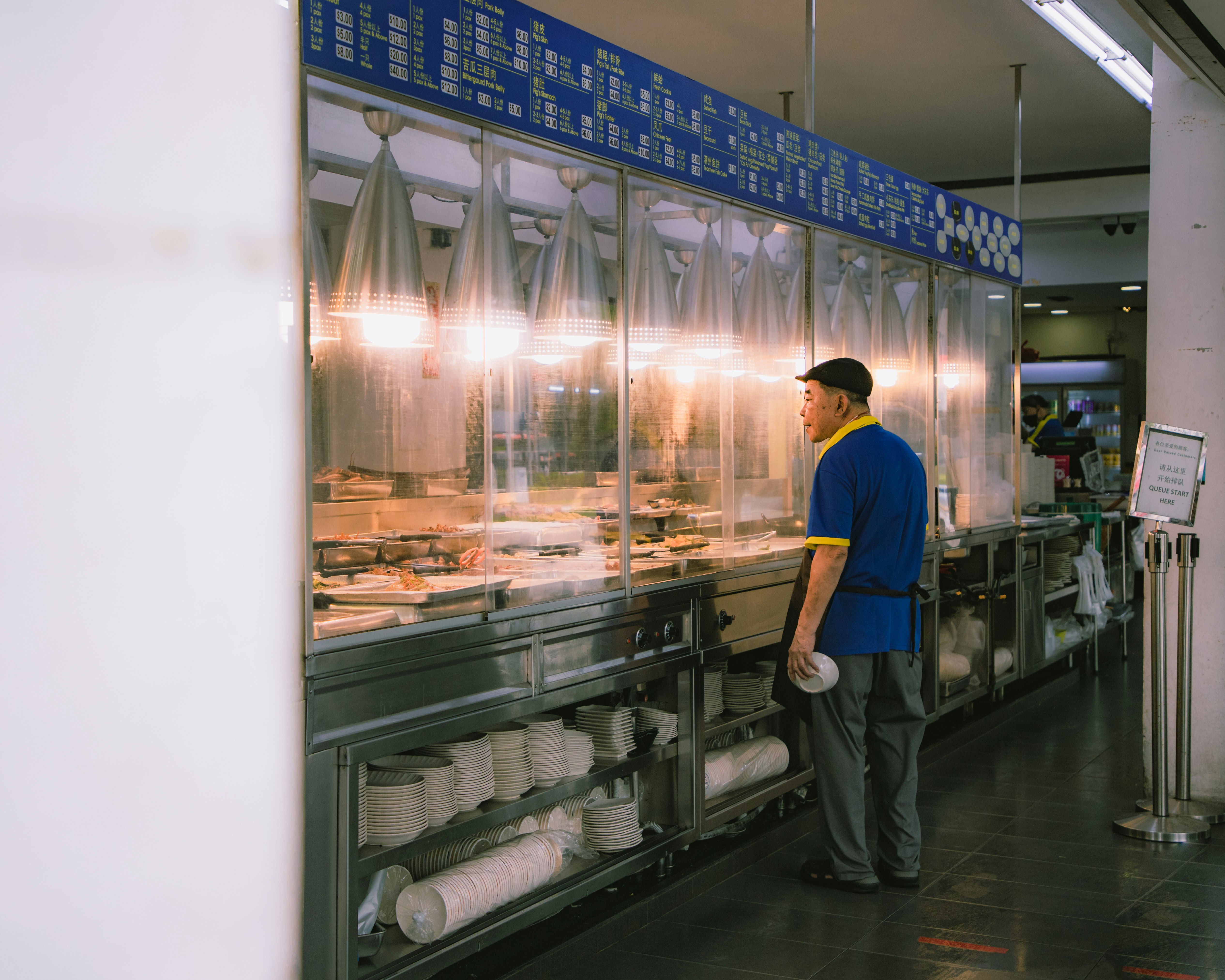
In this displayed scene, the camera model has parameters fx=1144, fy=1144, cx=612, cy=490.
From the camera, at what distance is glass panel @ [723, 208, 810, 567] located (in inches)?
165

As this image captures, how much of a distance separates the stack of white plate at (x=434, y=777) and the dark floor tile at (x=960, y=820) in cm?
213

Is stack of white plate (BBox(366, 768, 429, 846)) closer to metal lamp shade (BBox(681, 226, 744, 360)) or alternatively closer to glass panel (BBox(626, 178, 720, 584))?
glass panel (BBox(626, 178, 720, 584))

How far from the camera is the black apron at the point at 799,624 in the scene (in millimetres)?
3766

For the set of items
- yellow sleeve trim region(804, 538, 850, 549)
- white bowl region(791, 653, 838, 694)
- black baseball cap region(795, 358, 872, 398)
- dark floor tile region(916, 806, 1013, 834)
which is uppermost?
black baseball cap region(795, 358, 872, 398)

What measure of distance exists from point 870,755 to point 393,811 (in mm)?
1865

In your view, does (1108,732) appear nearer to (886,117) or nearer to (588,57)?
(886,117)

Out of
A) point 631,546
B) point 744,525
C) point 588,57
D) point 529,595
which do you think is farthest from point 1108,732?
point 588,57

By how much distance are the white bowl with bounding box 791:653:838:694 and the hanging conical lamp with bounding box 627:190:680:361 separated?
113 centimetres

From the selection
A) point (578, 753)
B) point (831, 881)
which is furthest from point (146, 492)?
point (831, 881)

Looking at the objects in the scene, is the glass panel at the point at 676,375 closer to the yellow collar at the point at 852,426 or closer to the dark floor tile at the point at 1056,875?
the yellow collar at the point at 852,426

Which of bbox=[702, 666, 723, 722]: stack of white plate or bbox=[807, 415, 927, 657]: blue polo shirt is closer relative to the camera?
bbox=[807, 415, 927, 657]: blue polo shirt

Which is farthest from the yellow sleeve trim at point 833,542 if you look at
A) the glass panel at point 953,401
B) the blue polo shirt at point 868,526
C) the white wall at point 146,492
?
the glass panel at point 953,401

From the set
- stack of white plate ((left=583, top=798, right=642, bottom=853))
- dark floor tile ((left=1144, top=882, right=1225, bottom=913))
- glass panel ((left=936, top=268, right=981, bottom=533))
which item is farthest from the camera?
glass panel ((left=936, top=268, right=981, bottom=533))

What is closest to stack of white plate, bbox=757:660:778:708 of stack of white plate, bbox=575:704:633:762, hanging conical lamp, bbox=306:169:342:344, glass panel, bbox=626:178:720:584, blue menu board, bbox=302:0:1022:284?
glass panel, bbox=626:178:720:584
